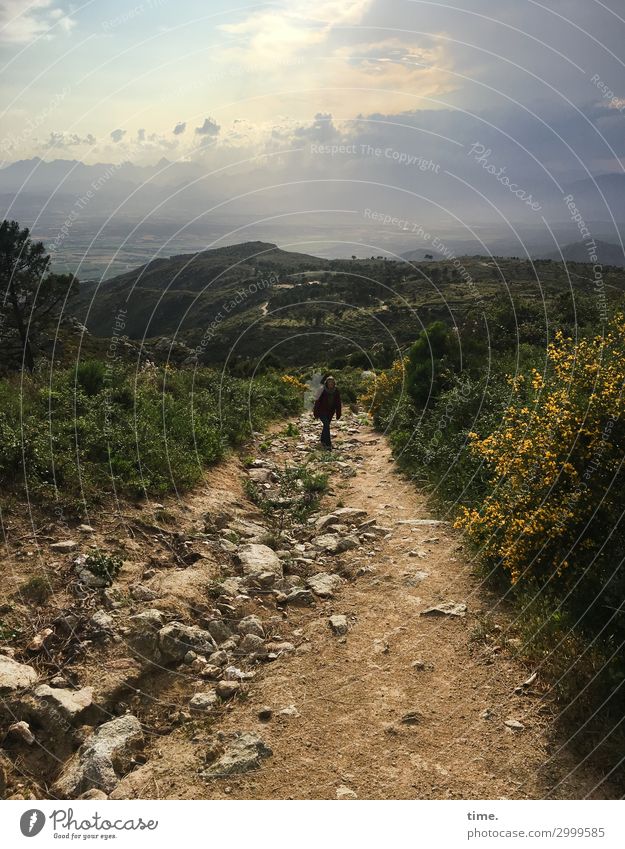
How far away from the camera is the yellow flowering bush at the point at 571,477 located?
6.38 metres

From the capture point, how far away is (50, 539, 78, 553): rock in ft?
25.5

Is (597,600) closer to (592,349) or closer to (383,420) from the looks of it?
(592,349)

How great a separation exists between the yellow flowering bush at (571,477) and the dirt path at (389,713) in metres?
1.09

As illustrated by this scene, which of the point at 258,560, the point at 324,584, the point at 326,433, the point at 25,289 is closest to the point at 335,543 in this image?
the point at 324,584

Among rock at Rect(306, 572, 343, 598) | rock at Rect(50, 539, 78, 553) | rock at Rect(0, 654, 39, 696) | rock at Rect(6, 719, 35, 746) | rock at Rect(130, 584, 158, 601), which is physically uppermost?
rock at Rect(306, 572, 343, 598)

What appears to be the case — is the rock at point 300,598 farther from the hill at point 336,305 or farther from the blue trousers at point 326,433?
the hill at point 336,305

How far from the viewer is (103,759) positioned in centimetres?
484

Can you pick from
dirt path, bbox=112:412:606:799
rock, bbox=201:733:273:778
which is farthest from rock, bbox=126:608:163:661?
rock, bbox=201:733:273:778

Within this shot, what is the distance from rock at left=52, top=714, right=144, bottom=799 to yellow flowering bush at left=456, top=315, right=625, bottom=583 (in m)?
4.67

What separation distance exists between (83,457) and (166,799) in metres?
6.80

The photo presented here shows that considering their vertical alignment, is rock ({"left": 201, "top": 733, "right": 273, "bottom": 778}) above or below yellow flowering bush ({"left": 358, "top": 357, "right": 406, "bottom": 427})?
below

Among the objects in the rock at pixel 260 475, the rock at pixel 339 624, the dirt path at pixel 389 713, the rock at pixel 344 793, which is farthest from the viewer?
the rock at pixel 260 475

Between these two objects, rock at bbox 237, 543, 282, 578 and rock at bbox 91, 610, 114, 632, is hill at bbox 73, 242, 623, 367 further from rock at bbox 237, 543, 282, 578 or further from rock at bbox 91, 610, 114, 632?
rock at bbox 91, 610, 114, 632

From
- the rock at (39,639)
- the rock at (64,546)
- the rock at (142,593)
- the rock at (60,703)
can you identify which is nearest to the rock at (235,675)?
the rock at (60,703)
